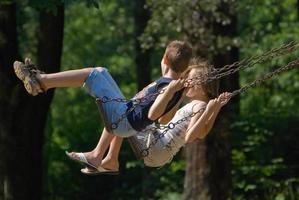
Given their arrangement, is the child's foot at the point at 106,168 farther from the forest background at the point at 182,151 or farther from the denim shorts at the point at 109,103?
the forest background at the point at 182,151

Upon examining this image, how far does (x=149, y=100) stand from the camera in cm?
965

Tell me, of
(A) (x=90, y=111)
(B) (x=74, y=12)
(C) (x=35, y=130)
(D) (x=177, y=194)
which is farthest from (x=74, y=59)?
(C) (x=35, y=130)

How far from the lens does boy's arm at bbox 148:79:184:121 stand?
9320 millimetres

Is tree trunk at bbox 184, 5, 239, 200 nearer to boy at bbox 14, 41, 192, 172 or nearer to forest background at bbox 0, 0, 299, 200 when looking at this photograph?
forest background at bbox 0, 0, 299, 200

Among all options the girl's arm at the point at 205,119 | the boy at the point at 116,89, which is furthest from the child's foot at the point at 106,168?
the girl's arm at the point at 205,119

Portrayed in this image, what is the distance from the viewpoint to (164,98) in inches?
369

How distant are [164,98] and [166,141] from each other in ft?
2.43

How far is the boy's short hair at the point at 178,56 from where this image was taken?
31.7ft

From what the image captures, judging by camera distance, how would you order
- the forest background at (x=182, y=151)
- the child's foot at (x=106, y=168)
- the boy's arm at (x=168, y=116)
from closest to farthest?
the boy's arm at (x=168, y=116), the child's foot at (x=106, y=168), the forest background at (x=182, y=151)

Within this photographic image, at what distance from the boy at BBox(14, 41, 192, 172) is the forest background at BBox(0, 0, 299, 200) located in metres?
4.32

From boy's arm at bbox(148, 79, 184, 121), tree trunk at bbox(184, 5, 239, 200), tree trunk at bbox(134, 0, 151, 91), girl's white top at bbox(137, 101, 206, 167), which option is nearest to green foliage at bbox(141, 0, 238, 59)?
tree trunk at bbox(184, 5, 239, 200)

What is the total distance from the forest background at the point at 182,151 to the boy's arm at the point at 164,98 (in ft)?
15.2

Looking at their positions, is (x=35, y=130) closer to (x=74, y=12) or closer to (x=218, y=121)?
(x=218, y=121)

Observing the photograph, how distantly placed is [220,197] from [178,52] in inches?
299
